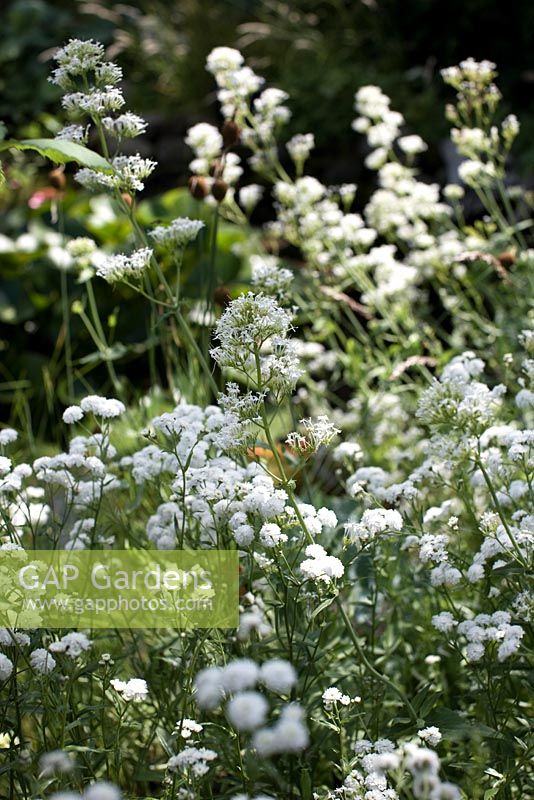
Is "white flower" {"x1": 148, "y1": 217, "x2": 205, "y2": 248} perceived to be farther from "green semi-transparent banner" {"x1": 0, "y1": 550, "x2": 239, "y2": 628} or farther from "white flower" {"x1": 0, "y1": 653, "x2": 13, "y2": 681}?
"white flower" {"x1": 0, "y1": 653, "x2": 13, "y2": 681}

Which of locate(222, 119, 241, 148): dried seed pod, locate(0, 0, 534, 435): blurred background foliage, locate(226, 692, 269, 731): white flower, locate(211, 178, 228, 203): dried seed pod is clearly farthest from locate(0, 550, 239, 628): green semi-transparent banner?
locate(0, 0, 534, 435): blurred background foliage

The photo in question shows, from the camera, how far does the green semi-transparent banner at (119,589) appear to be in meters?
1.69

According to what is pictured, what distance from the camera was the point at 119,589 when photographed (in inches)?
84.5

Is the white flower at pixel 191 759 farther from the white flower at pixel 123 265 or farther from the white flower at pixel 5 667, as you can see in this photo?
the white flower at pixel 123 265

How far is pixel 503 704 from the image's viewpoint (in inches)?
75.1

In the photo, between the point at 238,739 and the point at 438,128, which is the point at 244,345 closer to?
the point at 238,739

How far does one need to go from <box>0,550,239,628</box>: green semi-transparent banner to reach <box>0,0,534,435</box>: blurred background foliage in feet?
5.78

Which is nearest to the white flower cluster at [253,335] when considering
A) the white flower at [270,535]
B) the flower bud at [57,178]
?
the white flower at [270,535]

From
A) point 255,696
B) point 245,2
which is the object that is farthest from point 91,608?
point 245,2

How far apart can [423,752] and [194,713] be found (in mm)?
722

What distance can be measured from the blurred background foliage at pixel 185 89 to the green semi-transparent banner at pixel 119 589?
1.76 meters

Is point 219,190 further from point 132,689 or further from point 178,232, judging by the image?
point 132,689

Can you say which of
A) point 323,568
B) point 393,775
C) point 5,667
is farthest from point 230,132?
point 393,775

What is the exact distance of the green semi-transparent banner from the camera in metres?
1.69
